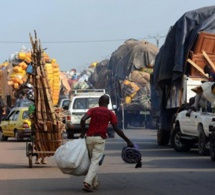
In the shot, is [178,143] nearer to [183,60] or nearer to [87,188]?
[183,60]

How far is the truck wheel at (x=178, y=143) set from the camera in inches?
937

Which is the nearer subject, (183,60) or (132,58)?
(183,60)

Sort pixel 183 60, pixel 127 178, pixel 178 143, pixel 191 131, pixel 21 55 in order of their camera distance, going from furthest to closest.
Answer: pixel 21 55
pixel 183 60
pixel 178 143
pixel 191 131
pixel 127 178

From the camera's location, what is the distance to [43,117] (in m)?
18.7

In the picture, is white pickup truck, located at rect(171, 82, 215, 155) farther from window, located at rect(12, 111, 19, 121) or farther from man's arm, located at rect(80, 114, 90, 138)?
window, located at rect(12, 111, 19, 121)

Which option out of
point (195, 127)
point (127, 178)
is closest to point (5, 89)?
point (195, 127)

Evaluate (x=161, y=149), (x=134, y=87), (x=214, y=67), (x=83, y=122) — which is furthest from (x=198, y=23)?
(x=134, y=87)

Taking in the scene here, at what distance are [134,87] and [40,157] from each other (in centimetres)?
3057

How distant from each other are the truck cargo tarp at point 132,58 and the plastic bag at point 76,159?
34549 millimetres

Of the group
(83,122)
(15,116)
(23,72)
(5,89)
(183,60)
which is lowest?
(15,116)

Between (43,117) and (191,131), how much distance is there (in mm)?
5439

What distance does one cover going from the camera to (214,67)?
24.4 m

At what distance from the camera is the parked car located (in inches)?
1257

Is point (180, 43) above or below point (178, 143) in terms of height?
above
